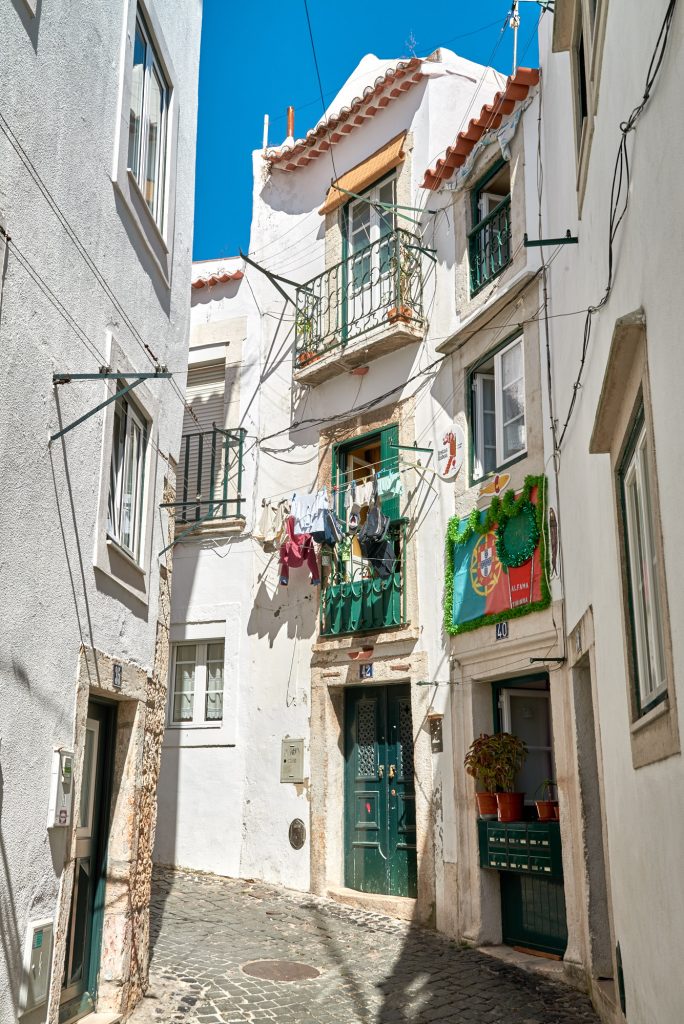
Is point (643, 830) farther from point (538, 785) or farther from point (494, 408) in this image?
point (494, 408)

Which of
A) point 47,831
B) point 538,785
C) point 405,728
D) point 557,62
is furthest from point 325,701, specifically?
point 557,62

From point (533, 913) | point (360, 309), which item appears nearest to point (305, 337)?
point (360, 309)

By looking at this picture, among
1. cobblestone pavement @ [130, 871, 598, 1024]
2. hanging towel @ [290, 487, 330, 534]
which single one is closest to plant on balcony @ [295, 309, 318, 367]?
hanging towel @ [290, 487, 330, 534]

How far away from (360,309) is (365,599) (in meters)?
3.86

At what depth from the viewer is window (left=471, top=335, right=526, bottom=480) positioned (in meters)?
9.95

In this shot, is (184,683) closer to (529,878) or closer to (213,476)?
(213,476)

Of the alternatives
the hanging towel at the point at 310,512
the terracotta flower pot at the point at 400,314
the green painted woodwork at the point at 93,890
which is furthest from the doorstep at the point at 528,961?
the terracotta flower pot at the point at 400,314

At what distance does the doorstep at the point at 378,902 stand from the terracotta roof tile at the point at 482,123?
8078 mm

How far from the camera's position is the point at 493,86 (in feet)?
40.8

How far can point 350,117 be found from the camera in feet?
43.4

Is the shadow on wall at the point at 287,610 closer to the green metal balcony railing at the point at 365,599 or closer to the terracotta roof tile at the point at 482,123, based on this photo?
the green metal balcony railing at the point at 365,599

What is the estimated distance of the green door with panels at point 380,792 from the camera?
1058 centimetres

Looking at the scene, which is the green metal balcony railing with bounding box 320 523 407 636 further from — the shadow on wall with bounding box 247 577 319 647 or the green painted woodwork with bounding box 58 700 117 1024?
the green painted woodwork with bounding box 58 700 117 1024

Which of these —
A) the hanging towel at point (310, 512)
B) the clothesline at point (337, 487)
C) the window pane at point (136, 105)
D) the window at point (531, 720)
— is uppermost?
the window pane at point (136, 105)
